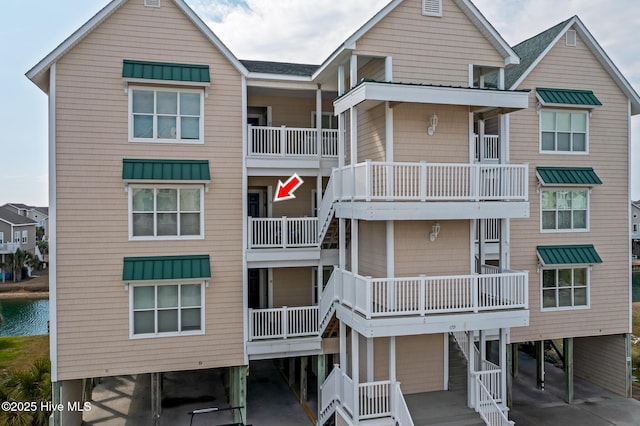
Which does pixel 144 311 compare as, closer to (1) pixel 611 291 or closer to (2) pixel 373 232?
(2) pixel 373 232

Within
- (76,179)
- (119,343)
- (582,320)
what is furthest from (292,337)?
(582,320)

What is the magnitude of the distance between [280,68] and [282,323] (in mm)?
8816

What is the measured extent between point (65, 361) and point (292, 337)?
6332 millimetres

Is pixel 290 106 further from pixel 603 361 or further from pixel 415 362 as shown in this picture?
pixel 603 361

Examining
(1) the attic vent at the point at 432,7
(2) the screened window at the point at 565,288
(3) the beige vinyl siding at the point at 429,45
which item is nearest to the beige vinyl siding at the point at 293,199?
(3) the beige vinyl siding at the point at 429,45

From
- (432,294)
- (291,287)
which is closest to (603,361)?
(432,294)

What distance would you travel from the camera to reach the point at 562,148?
1639cm

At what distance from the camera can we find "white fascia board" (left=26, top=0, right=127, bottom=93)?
12.8 metres

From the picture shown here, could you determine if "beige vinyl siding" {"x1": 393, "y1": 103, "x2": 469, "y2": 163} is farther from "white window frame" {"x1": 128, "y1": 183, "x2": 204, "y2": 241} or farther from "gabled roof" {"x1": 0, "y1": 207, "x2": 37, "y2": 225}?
"gabled roof" {"x1": 0, "y1": 207, "x2": 37, "y2": 225}

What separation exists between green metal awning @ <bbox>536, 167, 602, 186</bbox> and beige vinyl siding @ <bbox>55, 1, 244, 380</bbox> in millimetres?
10456

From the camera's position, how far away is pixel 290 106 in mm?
17094

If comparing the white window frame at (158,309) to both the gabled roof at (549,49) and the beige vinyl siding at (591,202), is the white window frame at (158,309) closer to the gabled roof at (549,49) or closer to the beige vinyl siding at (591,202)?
the beige vinyl siding at (591,202)

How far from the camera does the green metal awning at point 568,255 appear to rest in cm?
1597

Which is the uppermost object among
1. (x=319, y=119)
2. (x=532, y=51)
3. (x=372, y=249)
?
(x=532, y=51)
